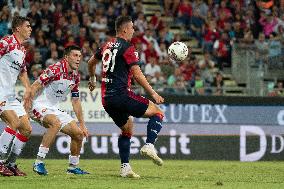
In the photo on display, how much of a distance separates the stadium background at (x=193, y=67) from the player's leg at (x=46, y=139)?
21.4 feet

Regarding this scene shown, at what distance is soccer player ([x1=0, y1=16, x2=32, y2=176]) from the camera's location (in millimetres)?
13805

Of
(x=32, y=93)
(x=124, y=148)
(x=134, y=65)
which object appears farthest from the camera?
(x=32, y=93)

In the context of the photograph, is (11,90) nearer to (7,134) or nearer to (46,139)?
(7,134)

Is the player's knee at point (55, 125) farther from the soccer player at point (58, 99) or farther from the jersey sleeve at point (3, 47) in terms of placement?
the jersey sleeve at point (3, 47)

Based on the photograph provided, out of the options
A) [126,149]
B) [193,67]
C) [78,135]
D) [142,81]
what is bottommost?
[126,149]

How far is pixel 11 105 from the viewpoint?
45.5 feet

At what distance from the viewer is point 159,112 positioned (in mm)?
13469

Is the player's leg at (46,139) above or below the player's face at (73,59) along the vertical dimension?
below

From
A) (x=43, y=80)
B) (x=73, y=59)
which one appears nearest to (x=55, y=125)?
(x=43, y=80)

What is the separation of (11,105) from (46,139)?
91 cm

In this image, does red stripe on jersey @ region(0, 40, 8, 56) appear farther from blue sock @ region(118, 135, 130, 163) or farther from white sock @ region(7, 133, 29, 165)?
blue sock @ region(118, 135, 130, 163)

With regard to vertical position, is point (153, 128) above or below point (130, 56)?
below

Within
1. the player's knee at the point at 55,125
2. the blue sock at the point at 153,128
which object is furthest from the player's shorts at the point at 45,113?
the blue sock at the point at 153,128

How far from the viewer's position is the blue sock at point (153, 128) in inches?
523
